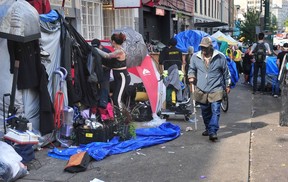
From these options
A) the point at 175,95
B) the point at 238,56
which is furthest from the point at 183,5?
the point at 175,95

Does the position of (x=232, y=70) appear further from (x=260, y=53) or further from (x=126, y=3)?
(x=126, y=3)

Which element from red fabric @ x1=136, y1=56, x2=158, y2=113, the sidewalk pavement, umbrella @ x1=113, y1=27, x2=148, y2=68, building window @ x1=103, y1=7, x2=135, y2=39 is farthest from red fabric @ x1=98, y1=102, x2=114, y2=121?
building window @ x1=103, y1=7, x2=135, y2=39

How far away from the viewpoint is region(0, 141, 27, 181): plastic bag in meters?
4.85

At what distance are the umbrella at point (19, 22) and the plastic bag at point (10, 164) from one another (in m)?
1.55

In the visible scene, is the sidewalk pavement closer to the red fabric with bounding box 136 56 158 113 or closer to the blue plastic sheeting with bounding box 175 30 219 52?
the red fabric with bounding box 136 56 158 113

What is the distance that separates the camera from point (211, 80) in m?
6.96

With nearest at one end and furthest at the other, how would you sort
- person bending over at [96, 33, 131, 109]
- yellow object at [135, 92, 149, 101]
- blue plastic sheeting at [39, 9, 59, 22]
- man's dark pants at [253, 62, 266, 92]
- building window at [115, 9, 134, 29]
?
blue plastic sheeting at [39, 9, 59, 22]
person bending over at [96, 33, 131, 109]
yellow object at [135, 92, 149, 101]
man's dark pants at [253, 62, 266, 92]
building window at [115, 9, 134, 29]

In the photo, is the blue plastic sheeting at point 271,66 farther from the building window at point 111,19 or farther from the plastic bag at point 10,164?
the plastic bag at point 10,164

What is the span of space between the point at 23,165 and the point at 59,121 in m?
1.51

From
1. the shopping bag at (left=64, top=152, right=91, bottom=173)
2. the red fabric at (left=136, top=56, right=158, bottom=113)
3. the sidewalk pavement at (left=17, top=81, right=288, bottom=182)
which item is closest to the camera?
the sidewalk pavement at (left=17, top=81, right=288, bottom=182)

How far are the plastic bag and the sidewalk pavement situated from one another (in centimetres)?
15

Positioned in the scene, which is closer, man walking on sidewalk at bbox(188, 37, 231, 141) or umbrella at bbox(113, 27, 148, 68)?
man walking on sidewalk at bbox(188, 37, 231, 141)

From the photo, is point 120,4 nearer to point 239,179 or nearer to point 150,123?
point 150,123

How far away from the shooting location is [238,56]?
1794 cm
